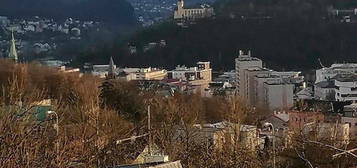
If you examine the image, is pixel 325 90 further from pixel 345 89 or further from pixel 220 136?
pixel 220 136

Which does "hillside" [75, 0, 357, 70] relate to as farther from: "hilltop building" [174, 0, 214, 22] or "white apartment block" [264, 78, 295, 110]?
"white apartment block" [264, 78, 295, 110]

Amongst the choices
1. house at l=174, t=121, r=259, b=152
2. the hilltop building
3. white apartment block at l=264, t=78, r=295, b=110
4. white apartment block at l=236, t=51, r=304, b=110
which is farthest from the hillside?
house at l=174, t=121, r=259, b=152

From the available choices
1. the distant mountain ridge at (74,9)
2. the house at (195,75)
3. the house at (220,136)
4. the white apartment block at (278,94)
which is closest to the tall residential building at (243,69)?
Answer: the white apartment block at (278,94)

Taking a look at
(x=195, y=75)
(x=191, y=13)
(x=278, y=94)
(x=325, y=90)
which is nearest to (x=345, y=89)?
(x=325, y=90)

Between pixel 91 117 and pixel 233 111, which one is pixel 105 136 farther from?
pixel 233 111

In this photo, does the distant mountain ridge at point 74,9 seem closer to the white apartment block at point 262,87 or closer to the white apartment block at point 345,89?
the white apartment block at point 262,87

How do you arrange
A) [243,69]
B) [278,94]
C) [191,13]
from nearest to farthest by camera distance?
[278,94] < [243,69] < [191,13]

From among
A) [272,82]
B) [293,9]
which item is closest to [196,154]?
[272,82]
